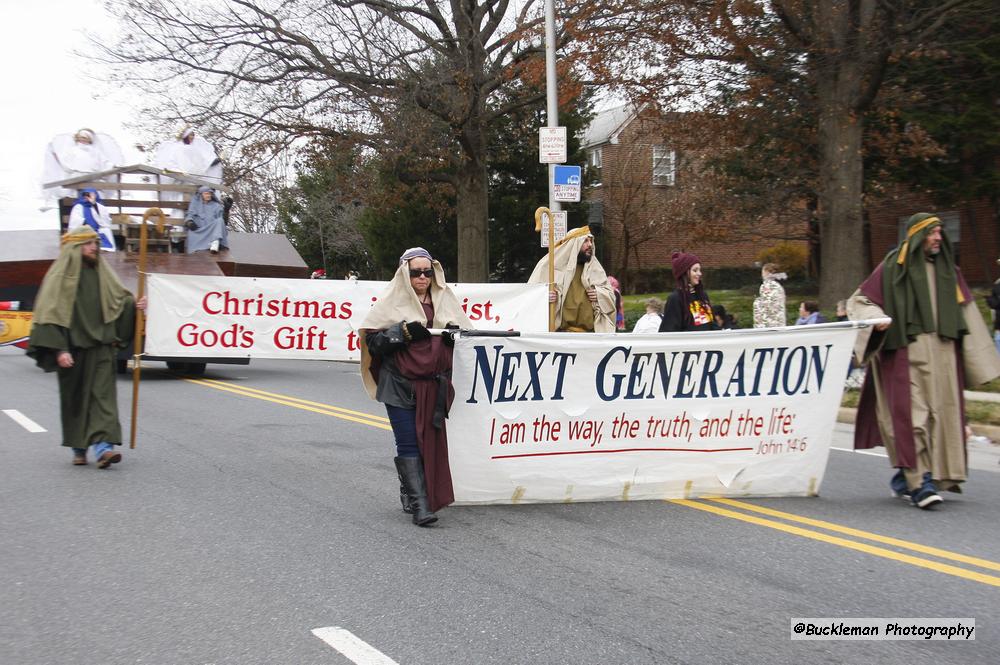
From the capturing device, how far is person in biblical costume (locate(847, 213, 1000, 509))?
679cm

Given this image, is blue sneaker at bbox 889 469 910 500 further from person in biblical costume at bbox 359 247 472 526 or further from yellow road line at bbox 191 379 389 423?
yellow road line at bbox 191 379 389 423

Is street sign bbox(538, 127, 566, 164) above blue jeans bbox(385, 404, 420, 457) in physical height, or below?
above

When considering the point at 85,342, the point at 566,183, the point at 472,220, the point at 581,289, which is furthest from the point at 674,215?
the point at 85,342

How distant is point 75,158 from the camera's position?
14.6 meters

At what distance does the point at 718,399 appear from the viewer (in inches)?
277

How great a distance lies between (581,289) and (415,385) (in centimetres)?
387

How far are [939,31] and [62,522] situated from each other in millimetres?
17911

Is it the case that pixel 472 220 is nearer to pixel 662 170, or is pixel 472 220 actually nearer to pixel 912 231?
pixel 662 170

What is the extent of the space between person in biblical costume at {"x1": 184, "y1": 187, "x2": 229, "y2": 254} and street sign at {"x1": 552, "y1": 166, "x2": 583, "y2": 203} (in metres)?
5.57

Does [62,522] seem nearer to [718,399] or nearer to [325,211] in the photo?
[718,399]

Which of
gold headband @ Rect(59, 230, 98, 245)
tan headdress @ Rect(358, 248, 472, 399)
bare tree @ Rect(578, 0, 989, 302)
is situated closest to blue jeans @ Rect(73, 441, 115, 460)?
gold headband @ Rect(59, 230, 98, 245)

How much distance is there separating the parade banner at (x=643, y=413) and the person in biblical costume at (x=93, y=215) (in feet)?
32.3

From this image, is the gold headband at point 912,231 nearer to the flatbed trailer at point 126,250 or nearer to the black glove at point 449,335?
the black glove at point 449,335

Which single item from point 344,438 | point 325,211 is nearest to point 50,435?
point 344,438
